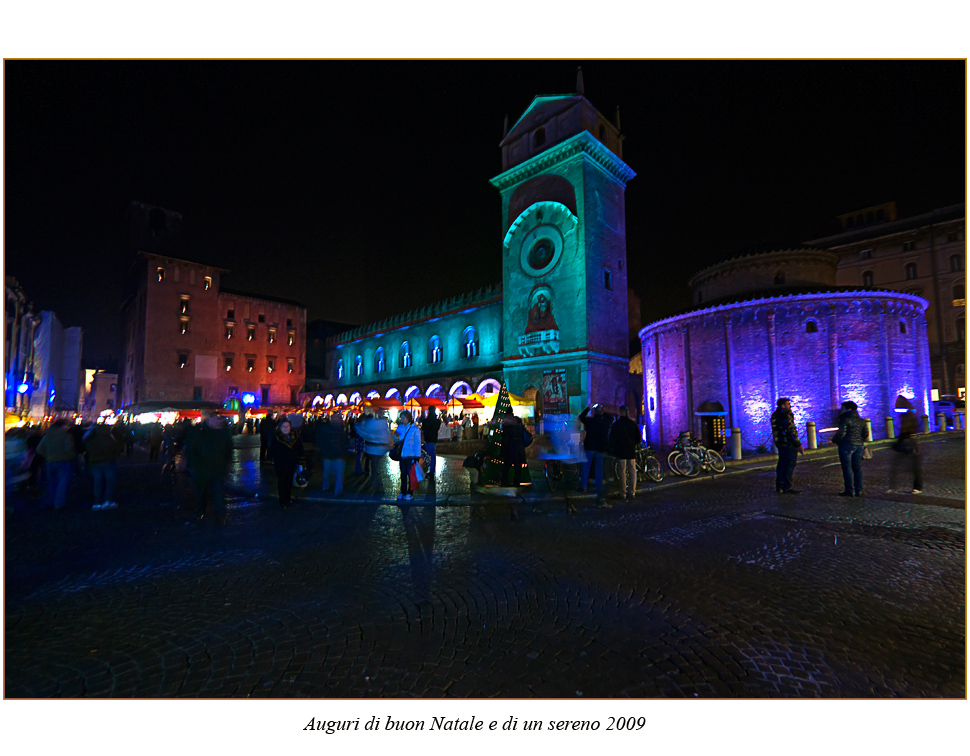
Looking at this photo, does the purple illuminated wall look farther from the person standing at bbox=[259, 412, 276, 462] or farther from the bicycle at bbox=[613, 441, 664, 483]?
the person standing at bbox=[259, 412, 276, 462]

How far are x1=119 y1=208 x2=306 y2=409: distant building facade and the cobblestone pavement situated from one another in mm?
46613

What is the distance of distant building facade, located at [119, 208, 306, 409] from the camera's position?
4647 centimetres

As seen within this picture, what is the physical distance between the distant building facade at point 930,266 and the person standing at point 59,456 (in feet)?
150

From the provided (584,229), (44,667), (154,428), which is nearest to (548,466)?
(44,667)

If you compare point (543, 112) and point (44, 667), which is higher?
point (543, 112)

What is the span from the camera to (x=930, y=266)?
38.5 metres

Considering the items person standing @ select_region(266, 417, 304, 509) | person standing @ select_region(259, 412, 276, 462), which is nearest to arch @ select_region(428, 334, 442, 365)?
person standing @ select_region(259, 412, 276, 462)

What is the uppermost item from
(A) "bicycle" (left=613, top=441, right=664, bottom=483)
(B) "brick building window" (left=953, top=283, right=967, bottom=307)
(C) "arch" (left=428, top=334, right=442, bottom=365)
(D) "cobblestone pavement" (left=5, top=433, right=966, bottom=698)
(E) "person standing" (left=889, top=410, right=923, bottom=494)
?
(B) "brick building window" (left=953, top=283, right=967, bottom=307)

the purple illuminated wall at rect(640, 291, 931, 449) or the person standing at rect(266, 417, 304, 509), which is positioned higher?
the purple illuminated wall at rect(640, 291, 931, 449)

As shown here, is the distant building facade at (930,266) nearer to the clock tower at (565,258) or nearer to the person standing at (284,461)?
the clock tower at (565,258)

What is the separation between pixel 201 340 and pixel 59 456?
47.0 metres
